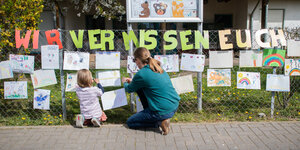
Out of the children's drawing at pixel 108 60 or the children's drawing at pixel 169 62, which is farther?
the children's drawing at pixel 169 62

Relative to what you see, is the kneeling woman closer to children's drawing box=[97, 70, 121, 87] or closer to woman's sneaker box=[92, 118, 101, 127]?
children's drawing box=[97, 70, 121, 87]

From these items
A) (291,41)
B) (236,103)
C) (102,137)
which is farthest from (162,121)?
(291,41)

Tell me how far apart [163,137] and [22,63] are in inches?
102

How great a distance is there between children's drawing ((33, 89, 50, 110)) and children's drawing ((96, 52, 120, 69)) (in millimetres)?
987

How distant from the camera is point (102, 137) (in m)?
3.40

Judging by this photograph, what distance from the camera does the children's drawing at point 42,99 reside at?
3.87m

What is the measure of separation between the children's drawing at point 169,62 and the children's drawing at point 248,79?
3.66ft

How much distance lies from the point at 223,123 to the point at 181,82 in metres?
0.98

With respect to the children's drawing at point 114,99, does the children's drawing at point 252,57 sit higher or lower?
higher

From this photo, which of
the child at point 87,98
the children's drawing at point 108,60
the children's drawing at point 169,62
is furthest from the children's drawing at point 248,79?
the child at point 87,98

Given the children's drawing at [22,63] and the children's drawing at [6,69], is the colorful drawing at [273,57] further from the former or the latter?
the children's drawing at [6,69]

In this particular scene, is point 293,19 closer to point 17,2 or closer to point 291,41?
point 291,41

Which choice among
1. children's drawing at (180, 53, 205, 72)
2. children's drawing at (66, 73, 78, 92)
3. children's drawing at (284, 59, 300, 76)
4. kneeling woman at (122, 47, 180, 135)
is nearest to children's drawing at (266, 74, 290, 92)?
children's drawing at (284, 59, 300, 76)

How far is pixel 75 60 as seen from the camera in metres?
3.79
